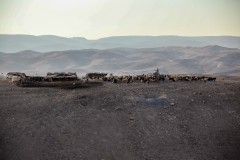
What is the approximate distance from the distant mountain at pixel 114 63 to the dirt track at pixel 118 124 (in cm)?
6359

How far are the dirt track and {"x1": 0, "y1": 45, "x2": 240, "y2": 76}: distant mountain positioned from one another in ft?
209

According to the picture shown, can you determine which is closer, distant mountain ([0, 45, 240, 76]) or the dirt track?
the dirt track

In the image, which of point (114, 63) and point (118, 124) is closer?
point (118, 124)

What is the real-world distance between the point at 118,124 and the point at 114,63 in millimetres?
85536

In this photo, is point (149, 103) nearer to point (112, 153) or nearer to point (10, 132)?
point (112, 153)

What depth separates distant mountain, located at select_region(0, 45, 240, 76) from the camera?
87.6 metres

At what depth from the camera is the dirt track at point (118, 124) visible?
13.1m

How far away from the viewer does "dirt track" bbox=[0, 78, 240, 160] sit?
13.1m

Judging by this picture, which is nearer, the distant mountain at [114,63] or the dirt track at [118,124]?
the dirt track at [118,124]

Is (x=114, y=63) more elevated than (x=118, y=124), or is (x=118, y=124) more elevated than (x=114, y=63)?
(x=114, y=63)

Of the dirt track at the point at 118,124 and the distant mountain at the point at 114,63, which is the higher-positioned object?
the distant mountain at the point at 114,63

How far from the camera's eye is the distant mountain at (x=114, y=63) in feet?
287

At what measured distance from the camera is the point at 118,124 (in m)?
14.9

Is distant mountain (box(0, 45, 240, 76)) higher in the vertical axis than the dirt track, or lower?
higher
